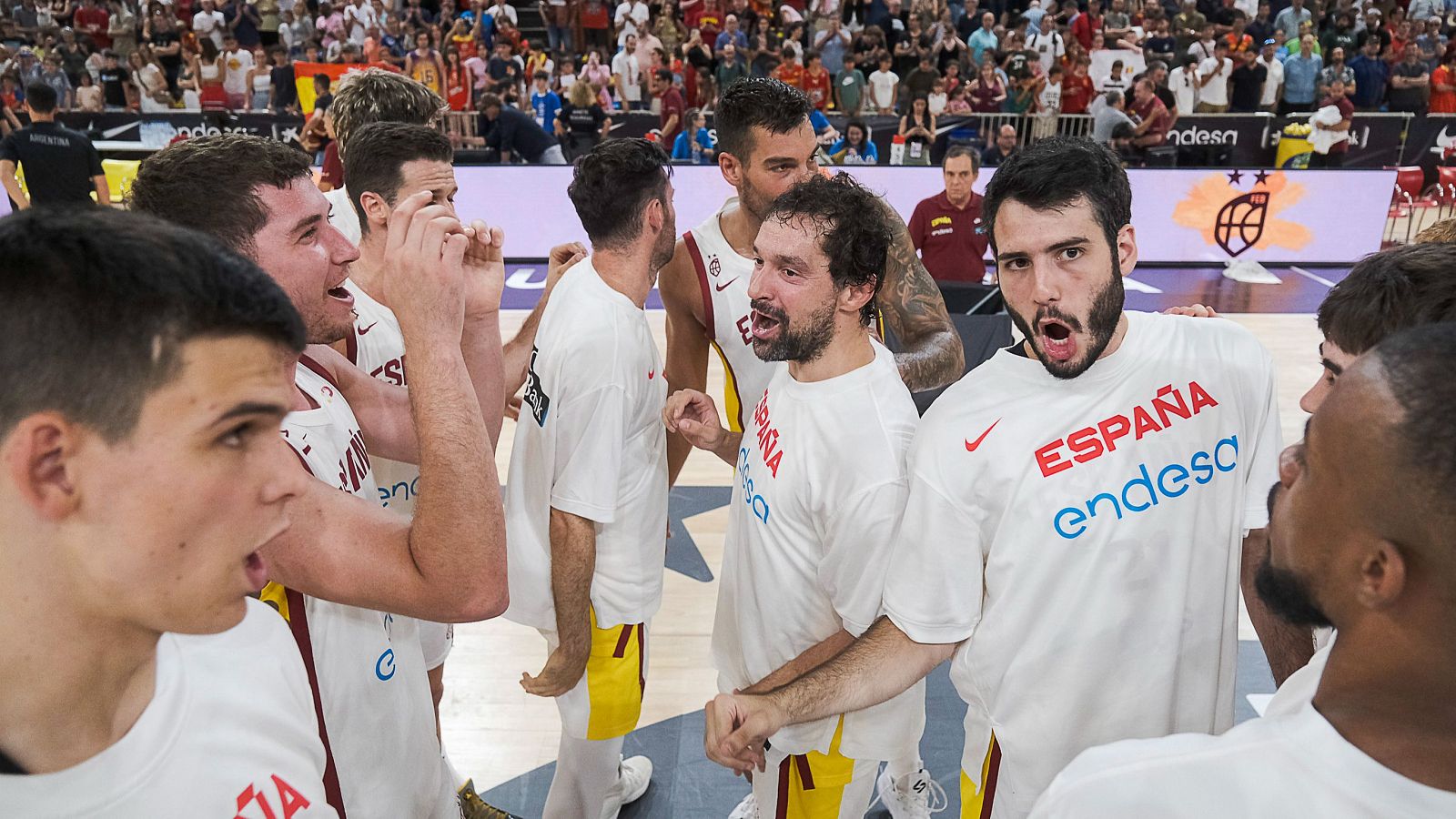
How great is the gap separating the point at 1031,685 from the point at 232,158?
7.08 feet

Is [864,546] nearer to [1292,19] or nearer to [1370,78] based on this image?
[1370,78]

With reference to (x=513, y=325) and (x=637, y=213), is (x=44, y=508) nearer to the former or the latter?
(x=637, y=213)

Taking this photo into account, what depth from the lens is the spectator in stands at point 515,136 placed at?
43.2 ft

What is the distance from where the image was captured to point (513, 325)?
9.51 metres

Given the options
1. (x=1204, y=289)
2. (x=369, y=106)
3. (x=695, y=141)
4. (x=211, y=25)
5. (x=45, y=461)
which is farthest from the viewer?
(x=211, y=25)

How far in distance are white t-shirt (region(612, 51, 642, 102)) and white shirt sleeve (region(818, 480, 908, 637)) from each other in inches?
612

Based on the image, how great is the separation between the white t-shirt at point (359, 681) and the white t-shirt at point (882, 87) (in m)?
15.4

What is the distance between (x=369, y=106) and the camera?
15.1 ft

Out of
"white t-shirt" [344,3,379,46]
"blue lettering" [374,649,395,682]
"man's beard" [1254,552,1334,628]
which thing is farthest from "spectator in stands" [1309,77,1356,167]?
"white t-shirt" [344,3,379,46]

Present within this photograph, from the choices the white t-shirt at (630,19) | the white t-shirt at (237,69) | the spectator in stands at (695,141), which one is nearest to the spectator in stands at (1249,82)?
the spectator in stands at (695,141)

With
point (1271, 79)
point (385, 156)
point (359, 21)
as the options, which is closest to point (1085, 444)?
point (385, 156)

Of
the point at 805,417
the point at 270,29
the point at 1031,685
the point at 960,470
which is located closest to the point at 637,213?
the point at 805,417

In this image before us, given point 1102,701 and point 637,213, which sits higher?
point 637,213

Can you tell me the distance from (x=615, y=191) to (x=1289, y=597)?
238 cm
